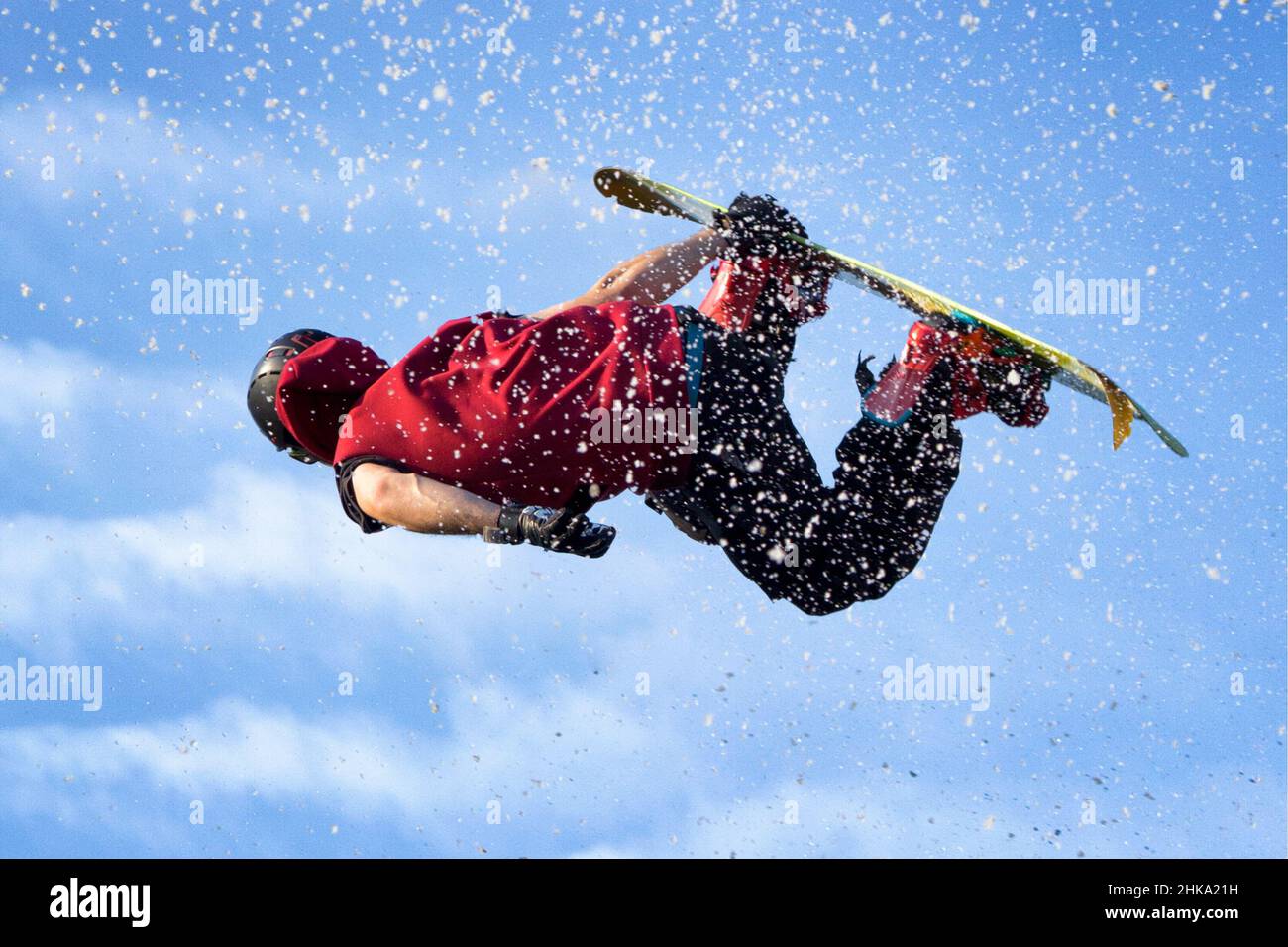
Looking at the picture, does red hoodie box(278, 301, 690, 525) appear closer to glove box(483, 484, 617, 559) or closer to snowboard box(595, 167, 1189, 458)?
glove box(483, 484, 617, 559)

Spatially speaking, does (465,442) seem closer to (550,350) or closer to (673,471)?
(550,350)

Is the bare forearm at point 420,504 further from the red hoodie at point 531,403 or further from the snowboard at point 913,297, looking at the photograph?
the snowboard at point 913,297

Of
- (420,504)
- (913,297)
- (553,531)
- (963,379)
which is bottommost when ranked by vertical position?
(553,531)

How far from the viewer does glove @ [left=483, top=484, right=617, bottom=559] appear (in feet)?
16.8

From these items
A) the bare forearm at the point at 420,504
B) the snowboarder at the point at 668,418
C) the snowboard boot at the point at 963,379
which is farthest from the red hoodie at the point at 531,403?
the snowboard boot at the point at 963,379

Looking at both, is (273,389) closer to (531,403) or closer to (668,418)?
(531,403)

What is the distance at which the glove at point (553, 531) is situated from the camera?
5.13 meters

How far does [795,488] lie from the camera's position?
5.89 m

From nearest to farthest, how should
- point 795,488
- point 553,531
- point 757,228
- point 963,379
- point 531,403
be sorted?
point 553,531, point 531,403, point 795,488, point 757,228, point 963,379

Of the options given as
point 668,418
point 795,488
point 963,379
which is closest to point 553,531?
point 668,418

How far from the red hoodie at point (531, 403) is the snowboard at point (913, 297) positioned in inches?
39.2

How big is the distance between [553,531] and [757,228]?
1.91m

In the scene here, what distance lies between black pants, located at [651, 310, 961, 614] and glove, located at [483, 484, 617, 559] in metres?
0.73

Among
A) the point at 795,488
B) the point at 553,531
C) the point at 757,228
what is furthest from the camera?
the point at 757,228
